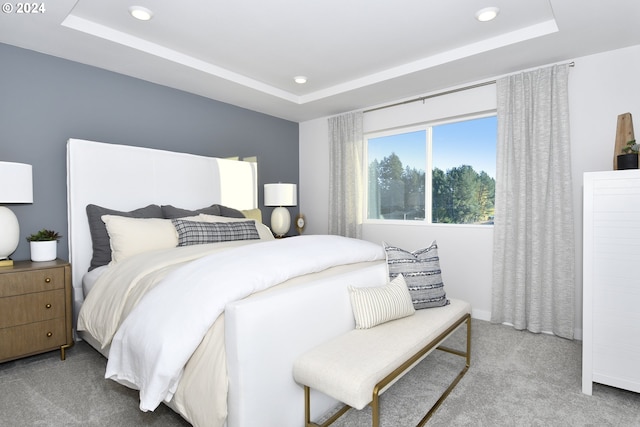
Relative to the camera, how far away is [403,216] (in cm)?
430

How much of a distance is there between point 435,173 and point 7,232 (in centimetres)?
387

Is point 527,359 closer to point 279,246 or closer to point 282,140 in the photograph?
point 279,246

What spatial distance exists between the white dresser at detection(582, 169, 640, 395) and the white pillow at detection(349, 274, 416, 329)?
1.11 meters

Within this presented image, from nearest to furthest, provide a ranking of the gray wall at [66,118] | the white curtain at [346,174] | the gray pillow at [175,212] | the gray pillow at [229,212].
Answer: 1. the gray wall at [66,118]
2. the gray pillow at [175,212]
3. the gray pillow at [229,212]
4. the white curtain at [346,174]

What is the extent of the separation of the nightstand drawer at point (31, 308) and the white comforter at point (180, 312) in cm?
116

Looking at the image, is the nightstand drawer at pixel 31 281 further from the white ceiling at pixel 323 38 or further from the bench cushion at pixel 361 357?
the bench cushion at pixel 361 357

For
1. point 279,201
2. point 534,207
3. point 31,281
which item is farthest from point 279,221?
point 534,207

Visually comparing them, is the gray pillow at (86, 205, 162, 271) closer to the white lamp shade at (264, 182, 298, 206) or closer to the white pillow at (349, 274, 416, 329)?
the white lamp shade at (264, 182, 298, 206)

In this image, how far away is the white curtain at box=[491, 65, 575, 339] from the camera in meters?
3.04

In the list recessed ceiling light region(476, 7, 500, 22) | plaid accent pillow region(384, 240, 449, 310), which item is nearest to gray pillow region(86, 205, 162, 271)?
plaid accent pillow region(384, 240, 449, 310)

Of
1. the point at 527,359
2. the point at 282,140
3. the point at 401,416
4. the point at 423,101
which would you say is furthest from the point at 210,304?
the point at 282,140

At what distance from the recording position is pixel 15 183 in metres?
2.46

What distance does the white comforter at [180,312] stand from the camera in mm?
1495

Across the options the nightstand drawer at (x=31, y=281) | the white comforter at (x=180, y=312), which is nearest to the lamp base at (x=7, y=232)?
the nightstand drawer at (x=31, y=281)
